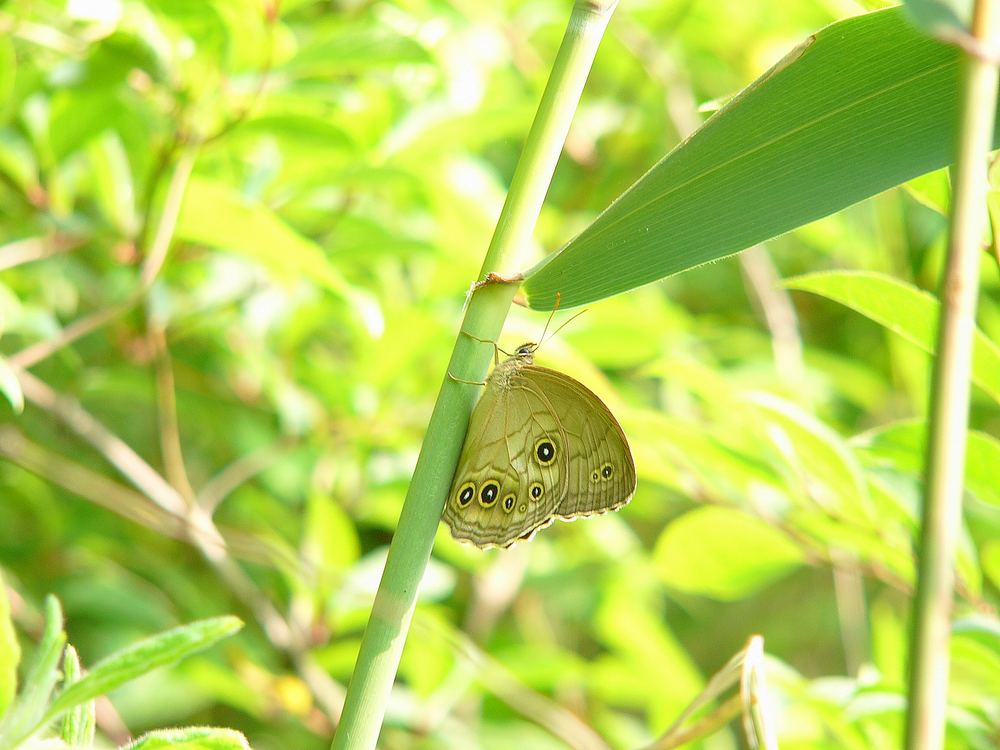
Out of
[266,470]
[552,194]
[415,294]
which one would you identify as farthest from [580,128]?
[266,470]

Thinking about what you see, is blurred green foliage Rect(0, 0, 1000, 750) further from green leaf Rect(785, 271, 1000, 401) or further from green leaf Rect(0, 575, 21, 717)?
green leaf Rect(0, 575, 21, 717)

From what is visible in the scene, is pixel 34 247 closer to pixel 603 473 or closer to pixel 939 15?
pixel 603 473

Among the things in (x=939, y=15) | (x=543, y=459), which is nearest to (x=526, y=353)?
(x=543, y=459)

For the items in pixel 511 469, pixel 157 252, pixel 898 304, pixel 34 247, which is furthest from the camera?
pixel 34 247

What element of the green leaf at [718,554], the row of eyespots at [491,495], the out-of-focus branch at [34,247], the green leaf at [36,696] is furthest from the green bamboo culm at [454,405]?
the out-of-focus branch at [34,247]

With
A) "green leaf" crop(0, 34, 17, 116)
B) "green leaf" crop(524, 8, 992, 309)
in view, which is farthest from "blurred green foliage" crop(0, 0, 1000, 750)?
"green leaf" crop(524, 8, 992, 309)

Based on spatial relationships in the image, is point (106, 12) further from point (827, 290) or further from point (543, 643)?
point (543, 643)
